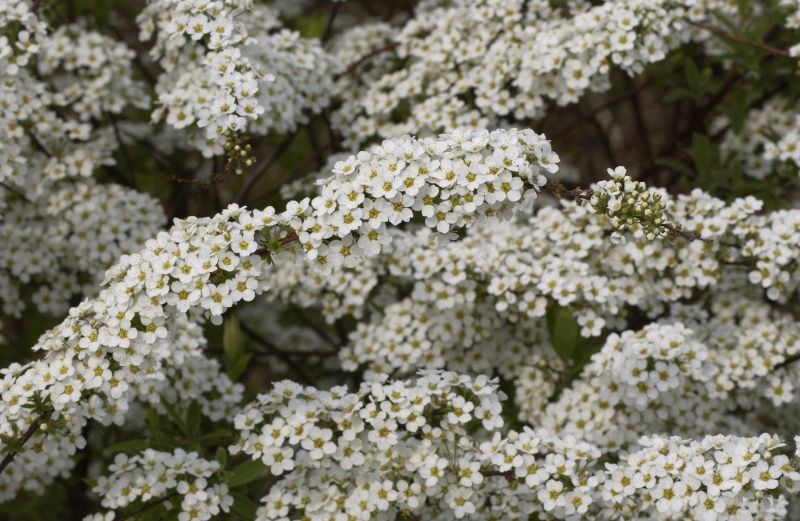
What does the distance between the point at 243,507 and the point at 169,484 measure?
350 mm

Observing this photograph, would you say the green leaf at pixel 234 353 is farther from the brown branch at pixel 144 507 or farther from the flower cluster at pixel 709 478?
the flower cluster at pixel 709 478

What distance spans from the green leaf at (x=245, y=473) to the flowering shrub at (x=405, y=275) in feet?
0.11

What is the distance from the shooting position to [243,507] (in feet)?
14.5

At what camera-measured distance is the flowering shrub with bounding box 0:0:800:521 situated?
13.0 feet

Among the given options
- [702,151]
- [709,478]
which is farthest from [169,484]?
[702,151]

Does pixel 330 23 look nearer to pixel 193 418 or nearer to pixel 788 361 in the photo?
pixel 193 418

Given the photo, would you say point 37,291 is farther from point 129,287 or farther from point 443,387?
point 443,387

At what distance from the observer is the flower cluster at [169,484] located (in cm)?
429

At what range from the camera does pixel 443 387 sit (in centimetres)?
427

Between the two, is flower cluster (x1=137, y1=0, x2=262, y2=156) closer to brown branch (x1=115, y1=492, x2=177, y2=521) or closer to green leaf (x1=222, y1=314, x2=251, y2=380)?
green leaf (x1=222, y1=314, x2=251, y2=380)

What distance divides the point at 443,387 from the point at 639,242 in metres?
1.44

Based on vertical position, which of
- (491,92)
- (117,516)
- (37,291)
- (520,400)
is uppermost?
(491,92)

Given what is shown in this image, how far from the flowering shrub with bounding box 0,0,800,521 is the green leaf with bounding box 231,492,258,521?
0.01 metres

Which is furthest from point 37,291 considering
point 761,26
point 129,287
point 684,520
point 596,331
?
point 761,26
